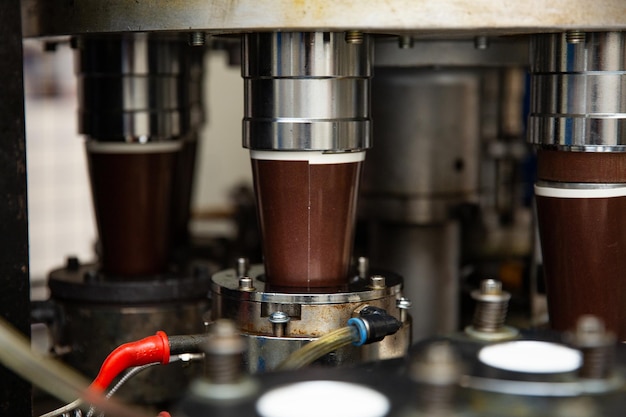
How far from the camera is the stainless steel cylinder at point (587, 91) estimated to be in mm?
1066

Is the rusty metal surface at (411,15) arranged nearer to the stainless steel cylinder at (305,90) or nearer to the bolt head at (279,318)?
the stainless steel cylinder at (305,90)

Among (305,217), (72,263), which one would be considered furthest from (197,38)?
(72,263)

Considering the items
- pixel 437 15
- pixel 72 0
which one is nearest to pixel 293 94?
pixel 437 15

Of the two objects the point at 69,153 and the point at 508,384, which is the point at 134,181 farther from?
the point at 69,153

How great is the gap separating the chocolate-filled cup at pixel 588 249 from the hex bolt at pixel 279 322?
13.6 inches

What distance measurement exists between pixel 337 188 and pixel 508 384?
16.4 inches

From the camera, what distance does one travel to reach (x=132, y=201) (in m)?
1.42

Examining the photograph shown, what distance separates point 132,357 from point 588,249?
56 centimetres

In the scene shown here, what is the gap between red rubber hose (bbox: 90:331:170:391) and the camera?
104 centimetres

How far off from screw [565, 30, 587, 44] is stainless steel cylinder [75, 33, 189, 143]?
61 centimetres

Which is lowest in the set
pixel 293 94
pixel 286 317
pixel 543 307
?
pixel 543 307

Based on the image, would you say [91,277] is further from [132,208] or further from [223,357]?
[223,357]

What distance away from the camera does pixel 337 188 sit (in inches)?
43.6

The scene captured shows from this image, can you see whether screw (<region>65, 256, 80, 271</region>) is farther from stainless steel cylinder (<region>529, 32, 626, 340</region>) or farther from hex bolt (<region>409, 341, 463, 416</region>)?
hex bolt (<region>409, 341, 463, 416</region>)
